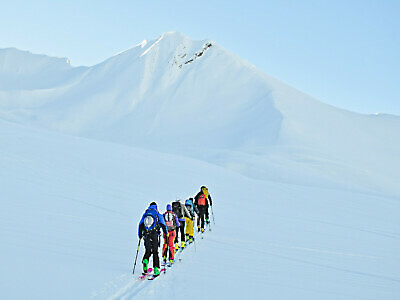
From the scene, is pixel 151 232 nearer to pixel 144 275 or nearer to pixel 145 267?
pixel 145 267

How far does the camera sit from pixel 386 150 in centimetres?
8062

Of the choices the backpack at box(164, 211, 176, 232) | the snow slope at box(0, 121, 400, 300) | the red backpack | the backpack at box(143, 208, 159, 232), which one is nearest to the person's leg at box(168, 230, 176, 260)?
the backpack at box(164, 211, 176, 232)

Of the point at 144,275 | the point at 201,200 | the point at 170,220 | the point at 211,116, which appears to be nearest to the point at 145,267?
the point at 144,275

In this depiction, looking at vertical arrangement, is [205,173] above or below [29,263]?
above

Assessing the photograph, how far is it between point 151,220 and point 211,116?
85026 millimetres

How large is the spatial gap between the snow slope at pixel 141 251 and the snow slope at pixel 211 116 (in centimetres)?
3306

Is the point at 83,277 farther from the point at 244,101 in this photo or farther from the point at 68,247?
the point at 244,101

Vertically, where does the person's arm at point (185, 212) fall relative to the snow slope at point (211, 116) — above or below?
below

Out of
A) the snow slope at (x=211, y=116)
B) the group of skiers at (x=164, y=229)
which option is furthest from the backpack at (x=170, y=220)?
the snow slope at (x=211, y=116)

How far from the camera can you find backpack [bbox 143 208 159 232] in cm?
754

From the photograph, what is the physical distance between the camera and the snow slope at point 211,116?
213 ft

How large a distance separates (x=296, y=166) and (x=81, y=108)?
6303 centimetres

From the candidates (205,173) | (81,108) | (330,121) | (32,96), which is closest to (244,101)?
(330,121)

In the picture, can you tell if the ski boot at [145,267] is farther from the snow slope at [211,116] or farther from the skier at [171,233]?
the snow slope at [211,116]
